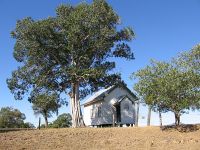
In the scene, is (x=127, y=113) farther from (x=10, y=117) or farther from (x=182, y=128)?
(x=10, y=117)

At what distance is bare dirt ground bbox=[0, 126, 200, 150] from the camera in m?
31.4

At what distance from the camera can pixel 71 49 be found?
Answer: 4472cm

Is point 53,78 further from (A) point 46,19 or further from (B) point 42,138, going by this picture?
(B) point 42,138

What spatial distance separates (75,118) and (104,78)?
19.8 ft

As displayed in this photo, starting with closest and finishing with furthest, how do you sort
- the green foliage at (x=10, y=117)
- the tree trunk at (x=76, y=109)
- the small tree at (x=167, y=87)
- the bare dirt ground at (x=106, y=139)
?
the bare dirt ground at (x=106, y=139) → the small tree at (x=167, y=87) → the tree trunk at (x=76, y=109) → the green foliage at (x=10, y=117)

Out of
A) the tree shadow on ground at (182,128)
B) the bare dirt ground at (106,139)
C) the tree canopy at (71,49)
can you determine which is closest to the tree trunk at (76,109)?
the tree canopy at (71,49)

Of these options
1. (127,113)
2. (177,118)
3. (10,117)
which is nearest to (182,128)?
(177,118)

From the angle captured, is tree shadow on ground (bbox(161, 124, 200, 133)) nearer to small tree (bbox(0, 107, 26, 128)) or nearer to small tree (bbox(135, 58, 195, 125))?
small tree (bbox(135, 58, 195, 125))

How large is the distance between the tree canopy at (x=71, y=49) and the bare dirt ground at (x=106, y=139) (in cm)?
1031

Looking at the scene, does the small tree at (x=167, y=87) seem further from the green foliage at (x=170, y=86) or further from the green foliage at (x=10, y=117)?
the green foliage at (x=10, y=117)

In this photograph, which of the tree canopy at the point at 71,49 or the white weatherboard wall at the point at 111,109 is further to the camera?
the white weatherboard wall at the point at 111,109

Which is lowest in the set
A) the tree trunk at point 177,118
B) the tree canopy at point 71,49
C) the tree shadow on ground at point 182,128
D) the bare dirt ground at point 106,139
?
the bare dirt ground at point 106,139

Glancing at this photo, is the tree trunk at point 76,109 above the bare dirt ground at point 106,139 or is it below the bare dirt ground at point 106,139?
above

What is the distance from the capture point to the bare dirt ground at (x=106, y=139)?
31.4 m
